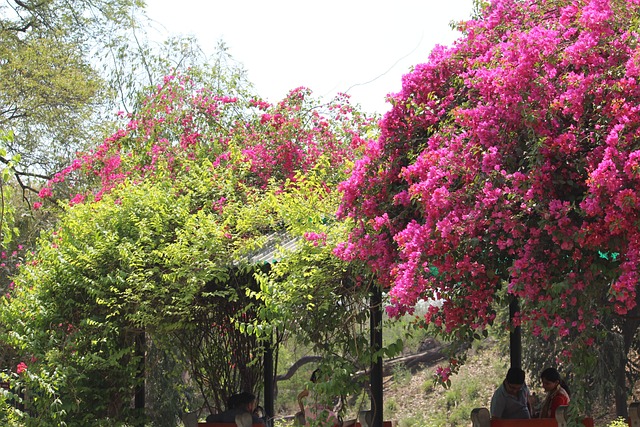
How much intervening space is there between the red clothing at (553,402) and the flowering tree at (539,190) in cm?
236

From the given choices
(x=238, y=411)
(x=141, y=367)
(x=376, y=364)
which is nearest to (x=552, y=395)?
(x=376, y=364)

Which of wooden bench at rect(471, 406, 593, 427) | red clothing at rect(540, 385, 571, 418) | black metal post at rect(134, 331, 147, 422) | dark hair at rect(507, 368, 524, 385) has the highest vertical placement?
black metal post at rect(134, 331, 147, 422)

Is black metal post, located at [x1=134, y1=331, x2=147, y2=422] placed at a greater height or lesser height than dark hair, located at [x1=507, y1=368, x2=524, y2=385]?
greater

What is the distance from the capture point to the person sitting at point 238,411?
8211 millimetres

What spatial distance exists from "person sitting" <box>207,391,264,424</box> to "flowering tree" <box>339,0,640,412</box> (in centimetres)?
279

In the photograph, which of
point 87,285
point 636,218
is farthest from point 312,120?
point 636,218

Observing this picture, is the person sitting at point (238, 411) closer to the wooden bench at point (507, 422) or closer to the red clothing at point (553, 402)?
the wooden bench at point (507, 422)

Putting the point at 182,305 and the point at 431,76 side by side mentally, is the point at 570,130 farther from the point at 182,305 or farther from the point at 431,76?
the point at 182,305

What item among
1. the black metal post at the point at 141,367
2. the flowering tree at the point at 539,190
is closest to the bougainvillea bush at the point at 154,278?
the black metal post at the point at 141,367

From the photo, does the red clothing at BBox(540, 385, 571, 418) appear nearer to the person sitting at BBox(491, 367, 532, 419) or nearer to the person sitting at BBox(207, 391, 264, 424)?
the person sitting at BBox(491, 367, 532, 419)

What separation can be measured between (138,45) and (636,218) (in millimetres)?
14927

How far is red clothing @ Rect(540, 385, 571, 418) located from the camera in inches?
301

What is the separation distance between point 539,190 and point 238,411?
425 centimetres

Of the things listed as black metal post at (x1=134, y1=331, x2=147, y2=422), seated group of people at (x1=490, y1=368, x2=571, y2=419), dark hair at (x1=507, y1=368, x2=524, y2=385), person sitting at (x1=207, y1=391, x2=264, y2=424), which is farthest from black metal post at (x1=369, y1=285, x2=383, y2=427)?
black metal post at (x1=134, y1=331, x2=147, y2=422)
